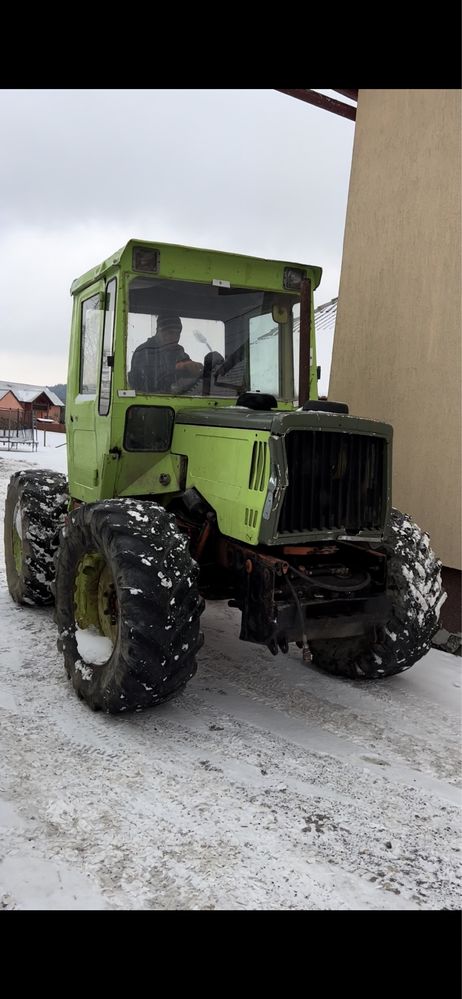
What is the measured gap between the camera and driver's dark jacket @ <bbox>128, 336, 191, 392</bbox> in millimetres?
4539

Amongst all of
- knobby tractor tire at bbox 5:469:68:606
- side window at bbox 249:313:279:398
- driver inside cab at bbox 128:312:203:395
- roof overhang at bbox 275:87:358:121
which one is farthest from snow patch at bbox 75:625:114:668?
roof overhang at bbox 275:87:358:121

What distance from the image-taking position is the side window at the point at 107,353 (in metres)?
4.52

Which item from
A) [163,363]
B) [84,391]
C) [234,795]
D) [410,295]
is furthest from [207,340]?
[234,795]

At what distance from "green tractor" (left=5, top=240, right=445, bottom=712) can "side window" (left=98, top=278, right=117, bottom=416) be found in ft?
0.06

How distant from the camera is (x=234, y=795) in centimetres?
321

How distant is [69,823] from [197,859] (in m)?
Answer: 0.57

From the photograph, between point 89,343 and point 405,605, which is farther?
point 89,343

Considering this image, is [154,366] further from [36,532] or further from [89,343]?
[36,532]

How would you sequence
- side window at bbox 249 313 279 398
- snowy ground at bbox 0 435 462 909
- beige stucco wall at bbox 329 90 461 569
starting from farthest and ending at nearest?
beige stucco wall at bbox 329 90 461 569 < side window at bbox 249 313 279 398 < snowy ground at bbox 0 435 462 909

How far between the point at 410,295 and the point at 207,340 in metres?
2.67

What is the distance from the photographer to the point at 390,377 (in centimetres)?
676

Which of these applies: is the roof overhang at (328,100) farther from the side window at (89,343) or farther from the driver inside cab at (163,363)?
the driver inside cab at (163,363)

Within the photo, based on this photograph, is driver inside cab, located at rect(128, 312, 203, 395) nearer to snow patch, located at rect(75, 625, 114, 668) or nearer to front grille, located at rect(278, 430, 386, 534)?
front grille, located at rect(278, 430, 386, 534)

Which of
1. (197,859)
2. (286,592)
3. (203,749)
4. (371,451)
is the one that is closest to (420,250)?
(371,451)
